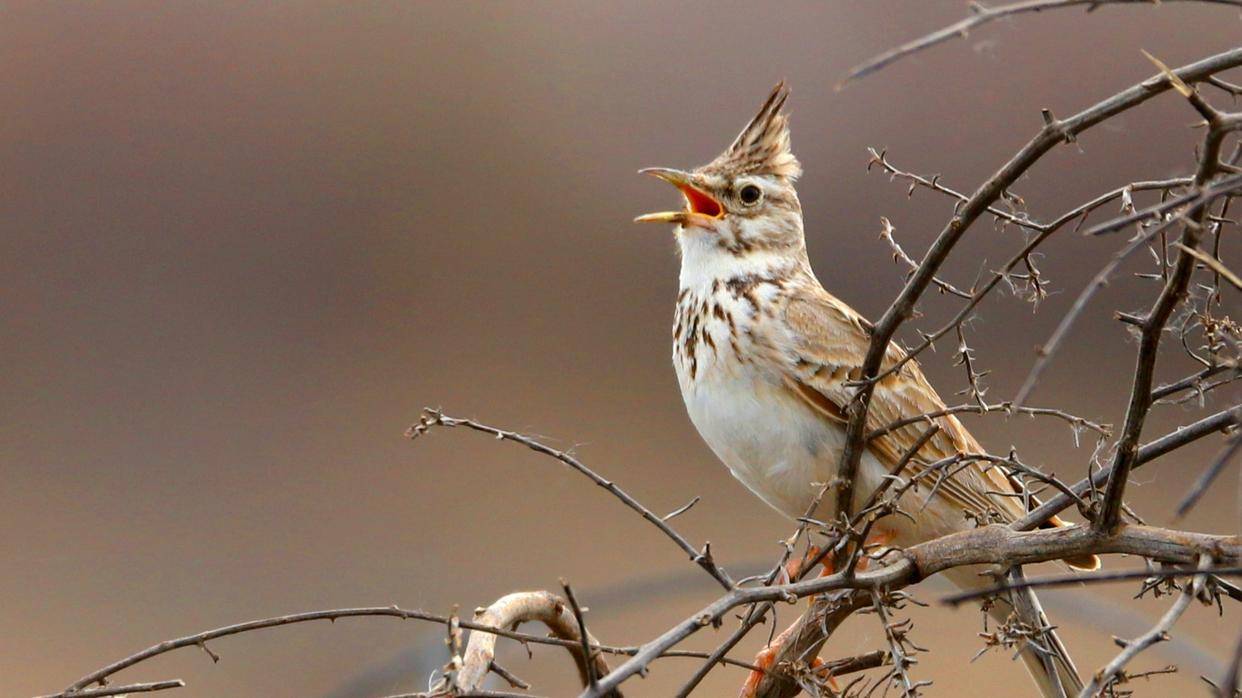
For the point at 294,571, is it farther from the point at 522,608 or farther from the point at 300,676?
the point at 522,608

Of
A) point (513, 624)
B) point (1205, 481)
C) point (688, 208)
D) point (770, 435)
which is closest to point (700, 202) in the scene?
point (688, 208)

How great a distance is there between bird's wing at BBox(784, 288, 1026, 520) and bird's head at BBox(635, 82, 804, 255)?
7.2 inches

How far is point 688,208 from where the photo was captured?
10.4ft

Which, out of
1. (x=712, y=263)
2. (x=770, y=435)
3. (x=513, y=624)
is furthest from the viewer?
(x=712, y=263)

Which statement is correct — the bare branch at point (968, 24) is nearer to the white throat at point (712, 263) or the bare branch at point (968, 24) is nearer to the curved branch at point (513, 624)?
the curved branch at point (513, 624)

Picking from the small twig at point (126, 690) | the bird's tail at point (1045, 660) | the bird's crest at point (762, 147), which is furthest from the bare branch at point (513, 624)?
the bird's crest at point (762, 147)

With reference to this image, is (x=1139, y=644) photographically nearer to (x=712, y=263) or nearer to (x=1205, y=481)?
(x=1205, y=481)

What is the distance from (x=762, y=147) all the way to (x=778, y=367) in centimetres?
55

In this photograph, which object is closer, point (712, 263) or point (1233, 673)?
point (1233, 673)

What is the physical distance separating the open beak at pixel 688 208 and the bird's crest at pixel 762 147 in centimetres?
7

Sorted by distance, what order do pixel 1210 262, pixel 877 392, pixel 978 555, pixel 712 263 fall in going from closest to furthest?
pixel 1210 262
pixel 978 555
pixel 877 392
pixel 712 263

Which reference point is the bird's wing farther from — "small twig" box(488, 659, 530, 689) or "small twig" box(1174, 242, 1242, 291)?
"small twig" box(1174, 242, 1242, 291)

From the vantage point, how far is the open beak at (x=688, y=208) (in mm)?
2865

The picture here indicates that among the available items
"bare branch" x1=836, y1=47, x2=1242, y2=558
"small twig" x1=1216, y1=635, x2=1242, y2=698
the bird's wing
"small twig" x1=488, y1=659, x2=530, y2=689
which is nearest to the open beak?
the bird's wing
